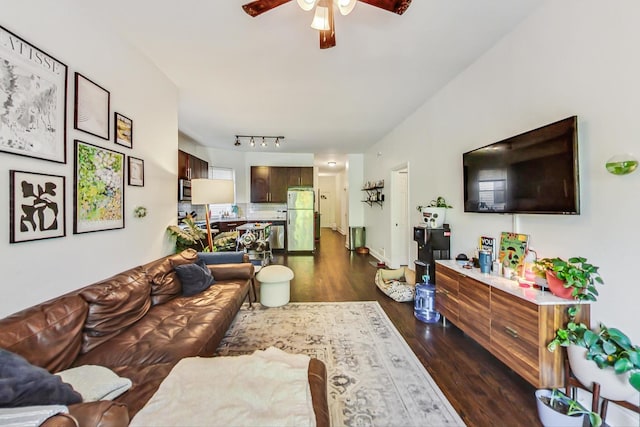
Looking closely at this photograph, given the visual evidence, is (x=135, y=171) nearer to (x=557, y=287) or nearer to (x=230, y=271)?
(x=230, y=271)

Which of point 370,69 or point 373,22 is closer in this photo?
point 373,22

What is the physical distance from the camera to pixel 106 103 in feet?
6.43

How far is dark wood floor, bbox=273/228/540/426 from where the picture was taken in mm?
1531

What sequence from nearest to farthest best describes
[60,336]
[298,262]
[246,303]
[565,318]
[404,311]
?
[60,336] → [565,318] → [404,311] → [246,303] → [298,262]

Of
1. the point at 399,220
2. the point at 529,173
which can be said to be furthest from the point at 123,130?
the point at 399,220

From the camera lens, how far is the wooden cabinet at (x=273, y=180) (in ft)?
22.4

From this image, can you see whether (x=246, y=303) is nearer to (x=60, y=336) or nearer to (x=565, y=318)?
(x=60, y=336)

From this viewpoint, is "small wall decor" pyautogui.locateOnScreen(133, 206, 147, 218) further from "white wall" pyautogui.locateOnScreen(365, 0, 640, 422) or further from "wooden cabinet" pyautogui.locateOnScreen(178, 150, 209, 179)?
"white wall" pyautogui.locateOnScreen(365, 0, 640, 422)

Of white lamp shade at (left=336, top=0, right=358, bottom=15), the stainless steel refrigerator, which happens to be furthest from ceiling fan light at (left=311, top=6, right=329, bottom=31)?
the stainless steel refrigerator

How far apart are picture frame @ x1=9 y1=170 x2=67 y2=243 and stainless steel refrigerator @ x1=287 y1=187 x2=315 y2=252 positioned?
16.2 feet

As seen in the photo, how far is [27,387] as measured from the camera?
868 millimetres

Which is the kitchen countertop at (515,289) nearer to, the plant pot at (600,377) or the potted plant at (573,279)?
the potted plant at (573,279)

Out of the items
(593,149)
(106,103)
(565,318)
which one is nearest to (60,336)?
(106,103)

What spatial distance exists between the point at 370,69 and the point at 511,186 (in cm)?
177
